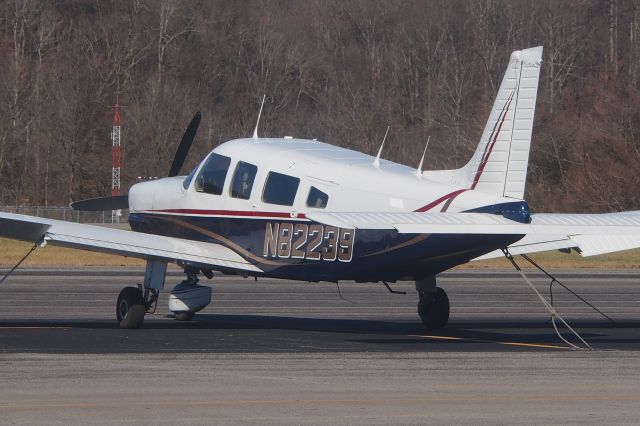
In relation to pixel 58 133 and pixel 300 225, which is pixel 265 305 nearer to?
pixel 300 225

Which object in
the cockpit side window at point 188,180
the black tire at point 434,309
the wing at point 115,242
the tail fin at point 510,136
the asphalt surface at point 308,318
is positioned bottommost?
the asphalt surface at point 308,318

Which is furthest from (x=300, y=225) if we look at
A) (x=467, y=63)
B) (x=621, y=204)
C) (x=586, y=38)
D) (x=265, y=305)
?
(x=586, y=38)

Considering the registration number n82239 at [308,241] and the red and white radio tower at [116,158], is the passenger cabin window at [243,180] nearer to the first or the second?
the registration number n82239 at [308,241]

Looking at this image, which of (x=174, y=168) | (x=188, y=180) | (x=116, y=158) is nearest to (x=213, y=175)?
(x=188, y=180)

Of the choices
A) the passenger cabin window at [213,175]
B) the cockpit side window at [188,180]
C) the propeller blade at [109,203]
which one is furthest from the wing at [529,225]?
the propeller blade at [109,203]

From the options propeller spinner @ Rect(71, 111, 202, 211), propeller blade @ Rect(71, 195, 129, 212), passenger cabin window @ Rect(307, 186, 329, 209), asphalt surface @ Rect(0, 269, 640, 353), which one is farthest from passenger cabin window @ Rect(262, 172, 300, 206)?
propeller blade @ Rect(71, 195, 129, 212)

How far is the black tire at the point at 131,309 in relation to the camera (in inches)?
739

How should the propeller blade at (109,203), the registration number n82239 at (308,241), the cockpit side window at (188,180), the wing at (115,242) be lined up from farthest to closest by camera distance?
1. the propeller blade at (109,203)
2. the cockpit side window at (188,180)
3. the wing at (115,242)
4. the registration number n82239 at (308,241)

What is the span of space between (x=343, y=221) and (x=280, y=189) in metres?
3.28

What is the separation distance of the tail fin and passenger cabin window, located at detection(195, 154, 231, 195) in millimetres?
3917

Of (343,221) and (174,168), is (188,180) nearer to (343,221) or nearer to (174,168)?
(174,168)

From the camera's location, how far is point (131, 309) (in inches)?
739

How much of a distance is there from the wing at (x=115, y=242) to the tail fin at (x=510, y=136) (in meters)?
3.68

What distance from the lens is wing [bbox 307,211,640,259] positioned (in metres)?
15.1
